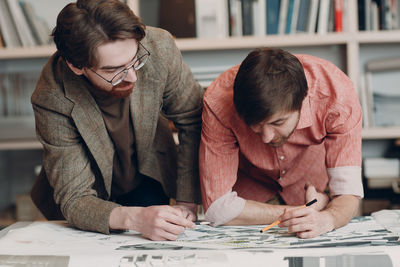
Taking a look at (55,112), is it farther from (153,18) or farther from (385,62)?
(385,62)

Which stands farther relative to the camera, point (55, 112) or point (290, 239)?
point (55, 112)

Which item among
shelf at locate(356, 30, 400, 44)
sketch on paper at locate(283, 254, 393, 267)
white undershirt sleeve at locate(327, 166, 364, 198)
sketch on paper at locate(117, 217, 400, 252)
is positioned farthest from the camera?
shelf at locate(356, 30, 400, 44)

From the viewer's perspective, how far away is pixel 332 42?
2117 mm

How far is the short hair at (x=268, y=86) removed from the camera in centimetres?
110

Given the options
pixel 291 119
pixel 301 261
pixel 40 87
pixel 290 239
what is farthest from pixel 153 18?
pixel 301 261

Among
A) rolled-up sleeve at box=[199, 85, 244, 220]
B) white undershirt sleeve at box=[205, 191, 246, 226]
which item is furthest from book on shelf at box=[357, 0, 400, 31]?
white undershirt sleeve at box=[205, 191, 246, 226]

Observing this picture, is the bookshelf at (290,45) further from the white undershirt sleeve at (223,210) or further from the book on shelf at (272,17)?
the white undershirt sleeve at (223,210)

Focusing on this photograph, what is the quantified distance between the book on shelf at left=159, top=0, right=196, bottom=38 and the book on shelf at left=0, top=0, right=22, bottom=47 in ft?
2.26

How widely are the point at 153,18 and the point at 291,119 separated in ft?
4.61

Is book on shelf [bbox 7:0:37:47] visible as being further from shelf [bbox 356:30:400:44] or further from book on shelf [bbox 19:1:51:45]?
shelf [bbox 356:30:400:44]

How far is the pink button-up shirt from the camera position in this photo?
1.21 meters

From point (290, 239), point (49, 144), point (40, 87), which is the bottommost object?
point (290, 239)

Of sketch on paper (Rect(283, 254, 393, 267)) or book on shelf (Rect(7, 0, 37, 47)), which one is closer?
sketch on paper (Rect(283, 254, 393, 267))

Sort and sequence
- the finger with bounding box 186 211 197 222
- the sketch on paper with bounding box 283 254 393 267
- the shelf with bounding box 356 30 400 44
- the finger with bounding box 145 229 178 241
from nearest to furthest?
1. the sketch on paper with bounding box 283 254 393 267
2. the finger with bounding box 145 229 178 241
3. the finger with bounding box 186 211 197 222
4. the shelf with bounding box 356 30 400 44
